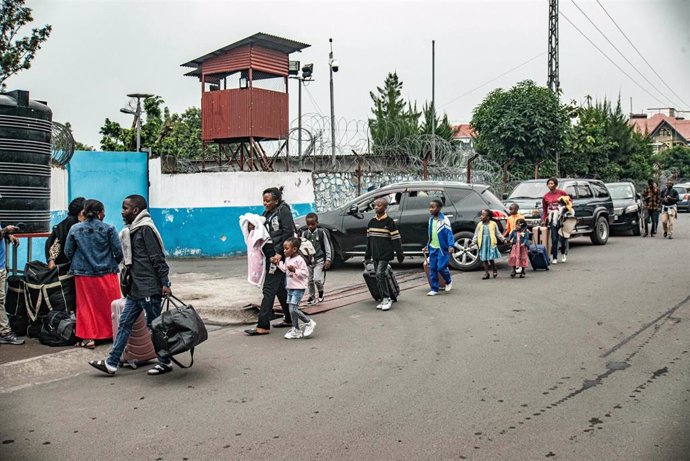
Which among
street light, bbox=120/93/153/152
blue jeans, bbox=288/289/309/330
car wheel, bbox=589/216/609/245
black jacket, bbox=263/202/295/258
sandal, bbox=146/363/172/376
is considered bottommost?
sandal, bbox=146/363/172/376

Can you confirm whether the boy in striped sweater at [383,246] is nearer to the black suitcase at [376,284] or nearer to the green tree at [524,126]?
the black suitcase at [376,284]

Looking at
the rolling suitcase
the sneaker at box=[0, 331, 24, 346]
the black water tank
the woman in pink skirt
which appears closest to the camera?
the rolling suitcase

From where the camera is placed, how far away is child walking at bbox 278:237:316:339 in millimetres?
8164

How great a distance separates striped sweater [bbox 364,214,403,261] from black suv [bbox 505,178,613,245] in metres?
8.66

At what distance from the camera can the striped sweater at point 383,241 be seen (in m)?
9.92

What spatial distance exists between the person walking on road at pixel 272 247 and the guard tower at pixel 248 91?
12377 mm

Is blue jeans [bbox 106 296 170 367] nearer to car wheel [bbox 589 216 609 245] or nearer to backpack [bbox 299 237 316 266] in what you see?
backpack [bbox 299 237 316 266]

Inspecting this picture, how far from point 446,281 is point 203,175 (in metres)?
7.87

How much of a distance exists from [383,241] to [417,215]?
4.28 metres

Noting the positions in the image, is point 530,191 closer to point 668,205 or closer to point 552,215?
point 552,215

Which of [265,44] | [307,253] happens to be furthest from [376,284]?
[265,44]

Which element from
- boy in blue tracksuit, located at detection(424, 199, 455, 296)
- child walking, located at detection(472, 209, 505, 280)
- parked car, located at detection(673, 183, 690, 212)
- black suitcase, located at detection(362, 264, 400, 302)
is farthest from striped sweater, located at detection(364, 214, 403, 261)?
parked car, located at detection(673, 183, 690, 212)

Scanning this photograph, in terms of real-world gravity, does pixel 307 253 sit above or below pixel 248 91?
below

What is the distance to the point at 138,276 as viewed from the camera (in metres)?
6.61
